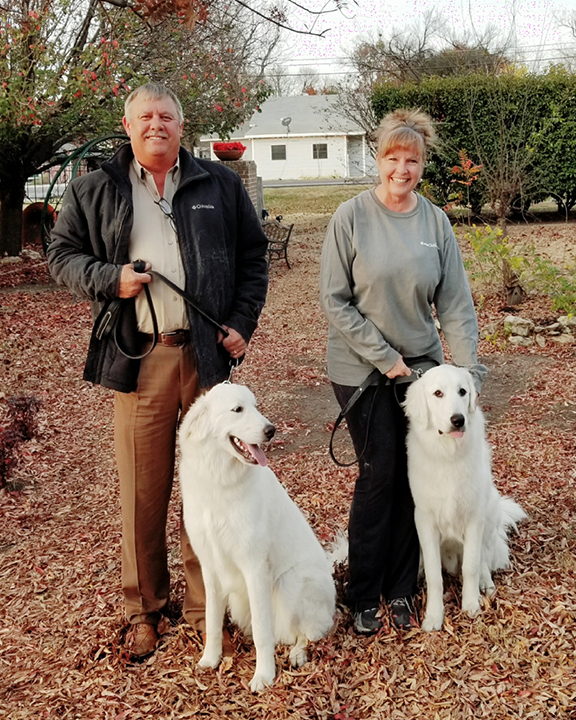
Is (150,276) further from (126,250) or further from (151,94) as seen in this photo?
(151,94)

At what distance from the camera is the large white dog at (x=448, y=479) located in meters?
3.19

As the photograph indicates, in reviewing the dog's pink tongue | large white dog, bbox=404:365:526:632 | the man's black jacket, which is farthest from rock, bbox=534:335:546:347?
the dog's pink tongue

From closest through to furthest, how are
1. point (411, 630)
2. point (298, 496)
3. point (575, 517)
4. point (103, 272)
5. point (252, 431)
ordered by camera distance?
point (252, 431)
point (103, 272)
point (411, 630)
point (575, 517)
point (298, 496)

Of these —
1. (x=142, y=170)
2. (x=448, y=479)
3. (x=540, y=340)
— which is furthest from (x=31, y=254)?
(x=448, y=479)

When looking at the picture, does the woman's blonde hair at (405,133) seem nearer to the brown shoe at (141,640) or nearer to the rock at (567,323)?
the brown shoe at (141,640)

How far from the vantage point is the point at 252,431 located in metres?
2.87

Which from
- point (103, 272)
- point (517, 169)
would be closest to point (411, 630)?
point (103, 272)

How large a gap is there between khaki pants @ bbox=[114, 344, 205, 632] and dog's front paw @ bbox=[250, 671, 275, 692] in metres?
0.45

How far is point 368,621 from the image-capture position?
11.5ft

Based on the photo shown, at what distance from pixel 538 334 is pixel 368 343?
234 inches

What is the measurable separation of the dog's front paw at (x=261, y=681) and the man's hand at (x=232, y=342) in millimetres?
1357

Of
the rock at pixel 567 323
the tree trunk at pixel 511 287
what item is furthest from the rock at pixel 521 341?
the tree trunk at pixel 511 287

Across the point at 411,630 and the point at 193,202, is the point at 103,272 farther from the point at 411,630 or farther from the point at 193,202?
the point at 411,630

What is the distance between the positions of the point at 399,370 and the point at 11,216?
536 inches
